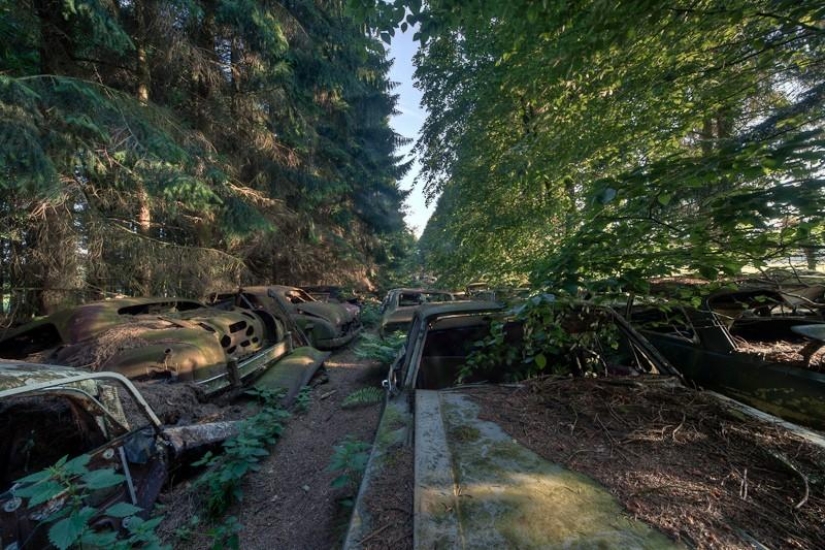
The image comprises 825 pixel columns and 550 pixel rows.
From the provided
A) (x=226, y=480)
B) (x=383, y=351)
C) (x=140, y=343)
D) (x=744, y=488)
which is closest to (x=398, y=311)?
(x=383, y=351)

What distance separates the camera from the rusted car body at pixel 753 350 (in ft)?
9.15

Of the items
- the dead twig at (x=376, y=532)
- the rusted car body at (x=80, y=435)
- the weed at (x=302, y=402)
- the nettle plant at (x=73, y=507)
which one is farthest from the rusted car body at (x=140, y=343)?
the dead twig at (x=376, y=532)

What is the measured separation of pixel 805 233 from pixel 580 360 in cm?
186

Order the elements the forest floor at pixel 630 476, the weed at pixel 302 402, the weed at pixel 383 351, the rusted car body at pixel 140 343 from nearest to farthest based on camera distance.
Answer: the forest floor at pixel 630 476
the rusted car body at pixel 140 343
the weed at pixel 302 402
the weed at pixel 383 351

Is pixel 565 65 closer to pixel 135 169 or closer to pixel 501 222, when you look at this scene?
pixel 501 222

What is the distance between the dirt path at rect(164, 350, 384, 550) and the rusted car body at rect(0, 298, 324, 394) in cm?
122

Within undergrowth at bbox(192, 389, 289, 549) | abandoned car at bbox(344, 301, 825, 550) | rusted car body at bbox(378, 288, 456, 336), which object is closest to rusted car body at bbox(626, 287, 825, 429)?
abandoned car at bbox(344, 301, 825, 550)

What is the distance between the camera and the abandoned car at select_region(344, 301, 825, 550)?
1.31 metres

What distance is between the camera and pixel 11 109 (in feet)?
15.6

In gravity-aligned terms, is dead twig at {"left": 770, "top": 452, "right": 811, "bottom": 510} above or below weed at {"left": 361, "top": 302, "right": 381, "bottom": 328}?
above

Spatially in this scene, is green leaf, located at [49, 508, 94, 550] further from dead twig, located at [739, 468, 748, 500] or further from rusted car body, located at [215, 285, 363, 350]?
rusted car body, located at [215, 285, 363, 350]

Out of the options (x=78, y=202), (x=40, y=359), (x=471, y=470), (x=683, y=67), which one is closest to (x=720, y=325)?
(x=683, y=67)

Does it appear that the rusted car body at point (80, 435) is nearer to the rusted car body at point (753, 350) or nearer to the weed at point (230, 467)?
the weed at point (230, 467)

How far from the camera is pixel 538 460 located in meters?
1.81
